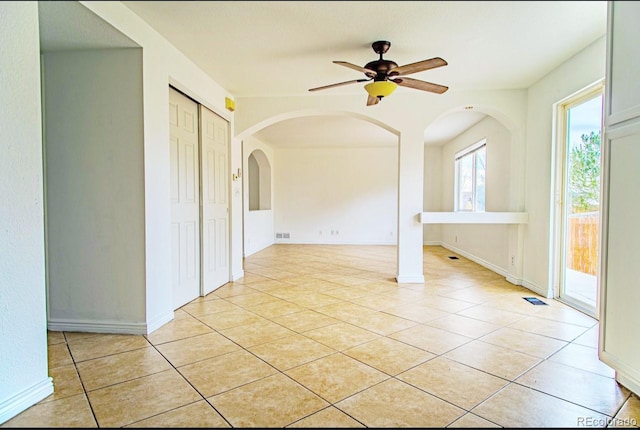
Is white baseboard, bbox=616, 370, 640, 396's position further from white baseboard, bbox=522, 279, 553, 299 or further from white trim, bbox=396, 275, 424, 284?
white trim, bbox=396, 275, 424, 284

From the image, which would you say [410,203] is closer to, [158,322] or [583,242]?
[583,242]

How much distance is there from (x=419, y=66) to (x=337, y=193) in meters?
6.07

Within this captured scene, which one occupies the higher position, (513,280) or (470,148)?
(470,148)

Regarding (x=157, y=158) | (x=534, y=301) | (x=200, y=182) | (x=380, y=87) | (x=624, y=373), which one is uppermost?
(x=380, y=87)

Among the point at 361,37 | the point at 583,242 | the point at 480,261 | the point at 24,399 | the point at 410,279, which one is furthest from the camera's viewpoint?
the point at 480,261

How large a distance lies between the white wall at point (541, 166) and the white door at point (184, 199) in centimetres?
376

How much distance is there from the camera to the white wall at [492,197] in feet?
16.0

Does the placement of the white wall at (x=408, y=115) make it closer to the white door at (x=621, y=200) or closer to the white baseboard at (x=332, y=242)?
the white door at (x=621, y=200)

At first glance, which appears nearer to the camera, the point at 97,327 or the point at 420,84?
the point at 97,327

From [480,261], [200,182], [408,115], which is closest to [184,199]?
[200,182]

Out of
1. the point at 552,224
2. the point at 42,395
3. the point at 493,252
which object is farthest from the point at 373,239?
the point at 42,395

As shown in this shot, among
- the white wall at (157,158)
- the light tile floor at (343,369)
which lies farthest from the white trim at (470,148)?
the white wall at (157,158)

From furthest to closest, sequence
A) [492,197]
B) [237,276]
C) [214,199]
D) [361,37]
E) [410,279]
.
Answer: [492,197]
[237,276]
[410,279]
[214,199]
[361,37]

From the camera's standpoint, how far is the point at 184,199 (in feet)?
11.2
